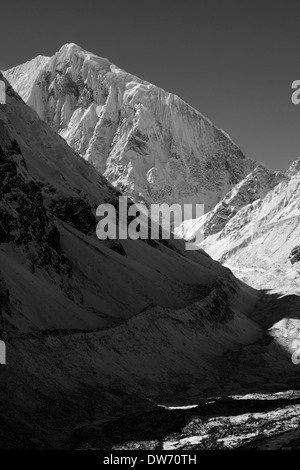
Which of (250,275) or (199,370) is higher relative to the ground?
(250,275)

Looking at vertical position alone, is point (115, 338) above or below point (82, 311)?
below

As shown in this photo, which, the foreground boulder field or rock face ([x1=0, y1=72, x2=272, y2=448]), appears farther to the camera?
rock face ([x1=0, y1=72, x2=272, y2=448])

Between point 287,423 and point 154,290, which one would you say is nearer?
point 287,423

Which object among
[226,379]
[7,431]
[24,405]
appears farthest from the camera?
[226,379]

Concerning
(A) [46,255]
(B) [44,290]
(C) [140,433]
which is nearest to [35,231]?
(A) [46,255]

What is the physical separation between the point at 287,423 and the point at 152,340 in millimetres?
33040

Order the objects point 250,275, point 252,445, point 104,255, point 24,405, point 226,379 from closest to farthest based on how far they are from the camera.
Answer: point 252,445
point 24,405
point 226,379
point 104,255
point 250,275

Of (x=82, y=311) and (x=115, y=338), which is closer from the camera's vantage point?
(x=115, y=338)

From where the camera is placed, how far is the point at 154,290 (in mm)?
115688

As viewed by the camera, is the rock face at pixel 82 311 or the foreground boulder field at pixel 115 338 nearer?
the foreground boulder field at pixel 115 338

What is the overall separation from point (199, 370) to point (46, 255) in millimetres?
24644
